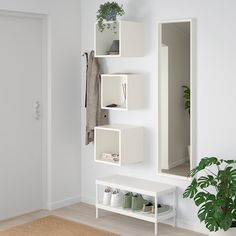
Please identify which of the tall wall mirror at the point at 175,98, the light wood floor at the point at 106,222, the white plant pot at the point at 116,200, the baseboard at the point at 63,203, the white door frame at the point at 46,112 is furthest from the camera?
the baseboard at the point at 63,203

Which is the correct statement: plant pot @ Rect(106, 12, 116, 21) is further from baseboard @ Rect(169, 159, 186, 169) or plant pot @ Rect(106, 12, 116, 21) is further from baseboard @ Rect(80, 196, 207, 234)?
baseboard @ Rect(80, 196, 207, 234)

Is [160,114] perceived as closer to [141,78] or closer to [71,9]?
[141,78]

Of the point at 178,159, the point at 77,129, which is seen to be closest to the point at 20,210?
the point at 77,129

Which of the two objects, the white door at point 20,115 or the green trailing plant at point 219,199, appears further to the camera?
the white door at point 20,115

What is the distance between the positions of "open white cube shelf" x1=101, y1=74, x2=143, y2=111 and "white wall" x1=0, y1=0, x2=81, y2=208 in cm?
51

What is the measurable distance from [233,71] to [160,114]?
80 cm

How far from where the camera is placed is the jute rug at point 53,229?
430cm

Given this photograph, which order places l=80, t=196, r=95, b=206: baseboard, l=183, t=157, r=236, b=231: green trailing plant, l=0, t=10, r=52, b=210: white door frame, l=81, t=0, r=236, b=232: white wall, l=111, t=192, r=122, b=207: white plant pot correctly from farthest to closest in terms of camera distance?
l=80, t=196, r=95, b=206: baseboard → l=0, t=10, r=52, b=210: white door frame → l=111, t=192, r=122, b=207: white plant pot → l=81, t=0, r=236, b=232: white wall → l=183, t=157, r=236, b=231: green trailing plant

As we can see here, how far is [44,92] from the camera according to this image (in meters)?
4.91

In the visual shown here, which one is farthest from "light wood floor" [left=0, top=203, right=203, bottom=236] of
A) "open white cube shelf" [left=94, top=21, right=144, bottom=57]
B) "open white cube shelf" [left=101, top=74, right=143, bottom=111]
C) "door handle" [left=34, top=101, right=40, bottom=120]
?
"open white cube shelf" [left=94, top=21, right=144, bottom=57]

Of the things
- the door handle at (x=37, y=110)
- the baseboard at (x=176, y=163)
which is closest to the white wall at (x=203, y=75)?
the baseboard at (x=176, y=163)

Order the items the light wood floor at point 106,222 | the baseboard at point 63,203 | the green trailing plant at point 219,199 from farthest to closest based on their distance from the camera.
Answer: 1. the baseboard at point 63,203
2. the light wood floor at point 106,222
3. the green trailing plant at point 219,199

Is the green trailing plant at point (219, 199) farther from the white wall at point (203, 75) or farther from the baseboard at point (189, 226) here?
the baseboard at point (189, 226)

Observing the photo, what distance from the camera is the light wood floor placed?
434 cm
